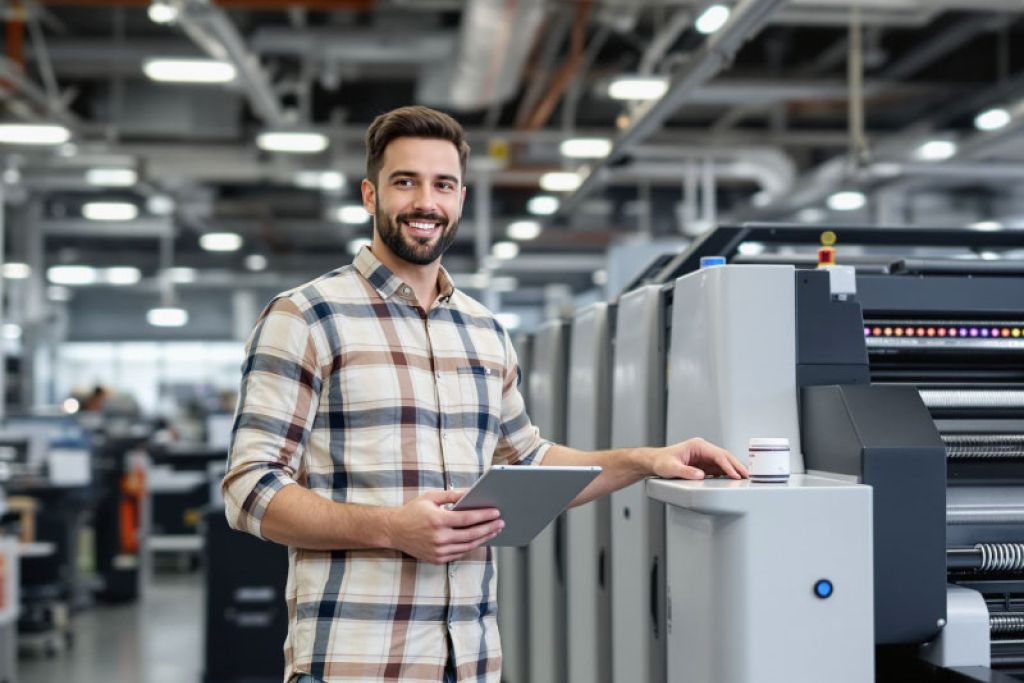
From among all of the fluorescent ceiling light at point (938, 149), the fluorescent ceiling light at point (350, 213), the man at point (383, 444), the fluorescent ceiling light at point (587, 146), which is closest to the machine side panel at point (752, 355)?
the man at point (383, 444)

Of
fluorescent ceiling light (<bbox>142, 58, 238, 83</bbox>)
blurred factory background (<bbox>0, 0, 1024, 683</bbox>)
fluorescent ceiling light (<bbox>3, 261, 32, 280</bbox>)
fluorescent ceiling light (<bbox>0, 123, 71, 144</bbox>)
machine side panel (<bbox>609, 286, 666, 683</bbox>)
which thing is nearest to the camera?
machine side panel (<bbox>609, 286, 666, 683</bbox>)

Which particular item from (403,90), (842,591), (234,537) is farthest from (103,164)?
(842,591)

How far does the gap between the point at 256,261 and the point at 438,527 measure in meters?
15.3

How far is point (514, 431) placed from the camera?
2047 millimetres

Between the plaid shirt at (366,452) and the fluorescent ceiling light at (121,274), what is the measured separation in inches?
586

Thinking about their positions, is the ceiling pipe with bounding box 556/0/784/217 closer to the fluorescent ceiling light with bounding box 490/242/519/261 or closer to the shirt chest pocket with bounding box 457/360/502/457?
the shirt chest pocket with bounding box 457/360/502/457

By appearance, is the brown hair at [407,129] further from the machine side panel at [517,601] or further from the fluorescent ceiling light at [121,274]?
the fluorescent ceiling light at [121,274]

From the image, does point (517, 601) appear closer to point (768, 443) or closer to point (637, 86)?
point (768, 443)

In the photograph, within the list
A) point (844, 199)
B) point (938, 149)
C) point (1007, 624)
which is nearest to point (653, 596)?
point (1007, 624)

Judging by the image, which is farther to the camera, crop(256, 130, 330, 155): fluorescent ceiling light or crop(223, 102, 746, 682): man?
crop(256, 130, 330, 155): fluorescent ceiling light

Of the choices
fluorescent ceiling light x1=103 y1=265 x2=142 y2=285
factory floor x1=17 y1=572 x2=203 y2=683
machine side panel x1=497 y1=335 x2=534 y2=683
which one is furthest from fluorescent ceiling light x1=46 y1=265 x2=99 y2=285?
machine side panel x1=497 y1=335 x2=534 y2=683

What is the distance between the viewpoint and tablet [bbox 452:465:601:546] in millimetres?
1531

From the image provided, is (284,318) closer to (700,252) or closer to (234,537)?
(700,252)

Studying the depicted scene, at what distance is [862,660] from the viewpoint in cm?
174
